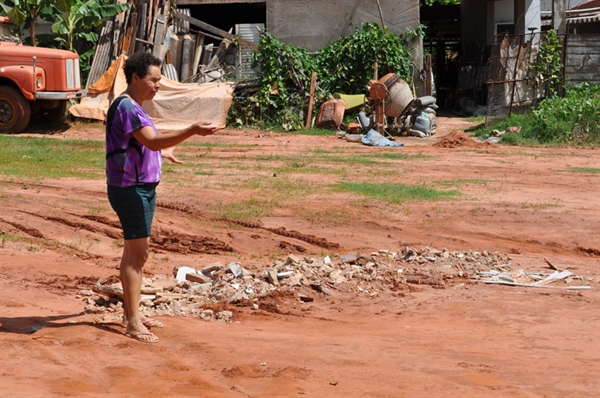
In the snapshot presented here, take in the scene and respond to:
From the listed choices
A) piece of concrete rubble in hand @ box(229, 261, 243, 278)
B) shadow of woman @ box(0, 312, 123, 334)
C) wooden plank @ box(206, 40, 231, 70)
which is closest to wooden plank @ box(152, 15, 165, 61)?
wooden plank @ box(206, 40, 231, 70)

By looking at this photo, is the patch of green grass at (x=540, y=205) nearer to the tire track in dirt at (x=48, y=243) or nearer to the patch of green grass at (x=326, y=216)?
the patch of green grass at (x=326, y=216)

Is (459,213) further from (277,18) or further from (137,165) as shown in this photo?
(277,18)

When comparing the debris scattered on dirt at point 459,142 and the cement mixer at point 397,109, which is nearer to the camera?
the debris scattered on dirt at point 459,142

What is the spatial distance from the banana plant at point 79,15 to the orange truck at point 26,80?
229 cm

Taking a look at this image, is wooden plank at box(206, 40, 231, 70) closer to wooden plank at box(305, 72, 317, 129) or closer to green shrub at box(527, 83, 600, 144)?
wooden plank at box(305, 72, 317, 129)

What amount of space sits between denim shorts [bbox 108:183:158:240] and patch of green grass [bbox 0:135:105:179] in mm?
7797

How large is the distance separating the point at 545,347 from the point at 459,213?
531cm

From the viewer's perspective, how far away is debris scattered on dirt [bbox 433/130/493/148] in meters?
18.9

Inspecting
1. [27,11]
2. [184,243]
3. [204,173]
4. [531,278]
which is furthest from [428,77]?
[531,278]

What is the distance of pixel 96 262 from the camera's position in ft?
29.0

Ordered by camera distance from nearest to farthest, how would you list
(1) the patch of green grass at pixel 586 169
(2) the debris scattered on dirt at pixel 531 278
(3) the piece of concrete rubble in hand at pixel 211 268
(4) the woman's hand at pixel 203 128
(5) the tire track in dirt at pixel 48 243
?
1. (4) the woman's hand at pixel 203 128
2. (3) the piece of concrete rubble in hand at pixel 211 268
3. (2) the debris scattered on dirt at pixel 531 278
4. (5) the tire track in dirt at pixel 48 243
5. (1) the patch of green grass at pixel 586 169

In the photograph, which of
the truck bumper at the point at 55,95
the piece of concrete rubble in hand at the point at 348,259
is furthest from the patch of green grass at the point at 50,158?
the piece of concrete rubble in hand at the point at 348,259

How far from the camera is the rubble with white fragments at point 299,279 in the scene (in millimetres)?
7047

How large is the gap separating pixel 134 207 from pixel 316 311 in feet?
7.69
